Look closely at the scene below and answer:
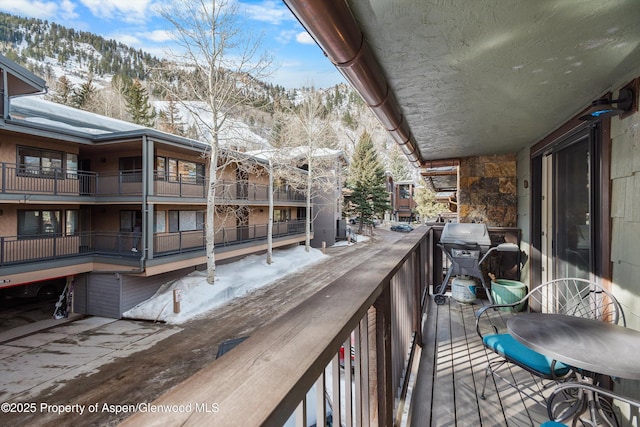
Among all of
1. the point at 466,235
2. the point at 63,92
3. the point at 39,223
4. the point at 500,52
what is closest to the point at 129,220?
the point at 39,223

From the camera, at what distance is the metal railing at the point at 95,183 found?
788 cm

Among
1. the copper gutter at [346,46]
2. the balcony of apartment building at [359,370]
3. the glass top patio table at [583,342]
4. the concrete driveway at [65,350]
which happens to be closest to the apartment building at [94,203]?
the concrete driveway at [65,350]

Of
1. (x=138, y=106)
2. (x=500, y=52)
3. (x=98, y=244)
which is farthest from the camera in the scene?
(x=138, y=106)

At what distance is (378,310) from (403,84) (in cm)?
182

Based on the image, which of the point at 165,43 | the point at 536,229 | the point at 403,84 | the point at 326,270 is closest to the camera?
the point at 403,84

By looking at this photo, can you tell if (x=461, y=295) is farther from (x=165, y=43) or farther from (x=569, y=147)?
(x=165, y=43)

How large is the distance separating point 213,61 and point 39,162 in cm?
598

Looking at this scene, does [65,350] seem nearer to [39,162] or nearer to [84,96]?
[39,162]

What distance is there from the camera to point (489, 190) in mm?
5270

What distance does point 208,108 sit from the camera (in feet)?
30.3

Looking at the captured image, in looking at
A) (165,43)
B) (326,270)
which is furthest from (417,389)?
(326,270)

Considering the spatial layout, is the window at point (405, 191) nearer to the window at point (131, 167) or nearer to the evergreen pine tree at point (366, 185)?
the evergreen pine tree at point (366, 185)

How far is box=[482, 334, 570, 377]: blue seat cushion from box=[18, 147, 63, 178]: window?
11074 mm

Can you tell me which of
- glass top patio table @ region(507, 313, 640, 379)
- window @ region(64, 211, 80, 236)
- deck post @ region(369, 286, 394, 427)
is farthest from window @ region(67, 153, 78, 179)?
glass top patio table @ region(507, 313, 640, 379)
